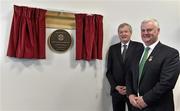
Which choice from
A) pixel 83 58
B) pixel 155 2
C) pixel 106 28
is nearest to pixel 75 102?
pixel 83 58

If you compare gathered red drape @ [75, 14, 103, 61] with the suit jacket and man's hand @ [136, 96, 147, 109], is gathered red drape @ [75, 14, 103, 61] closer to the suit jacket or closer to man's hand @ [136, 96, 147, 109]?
the suit jacket

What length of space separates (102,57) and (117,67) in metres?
0.36

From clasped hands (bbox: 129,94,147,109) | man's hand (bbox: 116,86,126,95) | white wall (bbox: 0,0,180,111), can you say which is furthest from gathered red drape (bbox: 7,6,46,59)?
clasped hands (bbox: 129,94,147,109)

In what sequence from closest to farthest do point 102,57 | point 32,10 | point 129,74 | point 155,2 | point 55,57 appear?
point 129,74 < point 32,10 < point 55,57 < point 102,57 < point 155,2

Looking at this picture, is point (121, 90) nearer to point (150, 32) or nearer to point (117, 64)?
point (117, 64)

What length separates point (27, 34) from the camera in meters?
3.28

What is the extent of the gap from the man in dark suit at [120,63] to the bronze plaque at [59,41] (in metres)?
0.66

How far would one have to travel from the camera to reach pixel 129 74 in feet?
9.92

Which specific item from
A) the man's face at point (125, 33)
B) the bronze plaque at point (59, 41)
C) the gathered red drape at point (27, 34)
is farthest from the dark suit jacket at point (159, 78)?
the gathered red drape at point (27, 34)

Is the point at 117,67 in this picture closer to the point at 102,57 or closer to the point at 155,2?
the point at 102,57

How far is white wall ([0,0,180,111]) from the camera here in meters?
3.28

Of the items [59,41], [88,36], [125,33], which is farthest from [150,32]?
[59,41]

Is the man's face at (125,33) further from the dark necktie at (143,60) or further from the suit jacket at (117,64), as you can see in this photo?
the dark necktie at (143,60)

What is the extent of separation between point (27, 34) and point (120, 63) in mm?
1270
